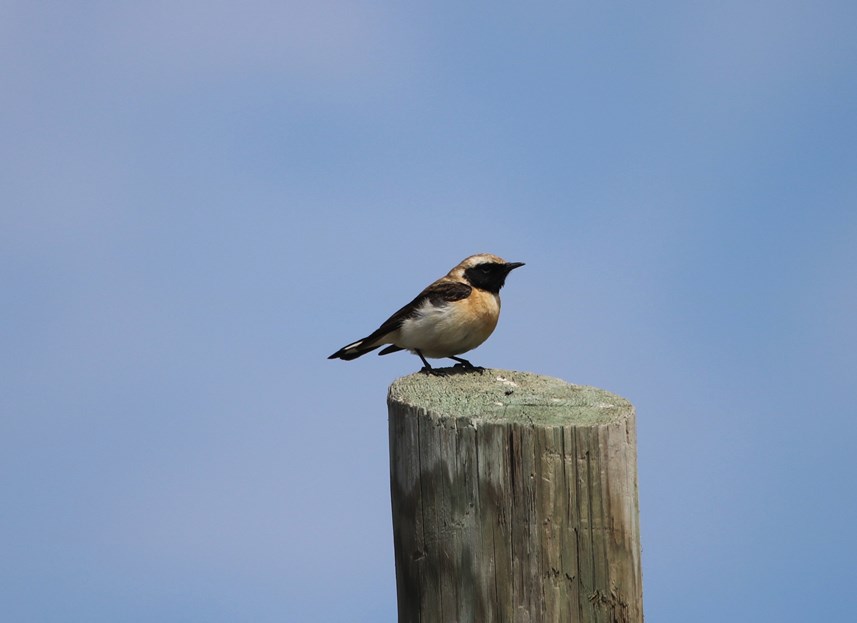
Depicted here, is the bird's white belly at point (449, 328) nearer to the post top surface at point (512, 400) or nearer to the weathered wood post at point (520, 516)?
the post top surface at point (512, 400)

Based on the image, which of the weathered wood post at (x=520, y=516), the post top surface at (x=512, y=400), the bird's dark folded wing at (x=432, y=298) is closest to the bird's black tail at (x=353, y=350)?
the bird's dark folded wing at (x=432, y=298)

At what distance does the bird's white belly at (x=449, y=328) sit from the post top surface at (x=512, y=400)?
71.9 inches

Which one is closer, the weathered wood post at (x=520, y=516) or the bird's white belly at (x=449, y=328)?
the weathered wood post at (x=520, y=516)

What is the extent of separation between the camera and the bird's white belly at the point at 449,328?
27.1ft

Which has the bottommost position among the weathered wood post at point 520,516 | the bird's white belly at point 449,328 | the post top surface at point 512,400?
the weathered wood post at point 520,516

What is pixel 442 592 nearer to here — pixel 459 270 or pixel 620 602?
pixel 620 602

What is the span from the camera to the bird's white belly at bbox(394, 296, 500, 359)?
27.1 feet

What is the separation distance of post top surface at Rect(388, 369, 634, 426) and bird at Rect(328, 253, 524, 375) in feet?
6.07

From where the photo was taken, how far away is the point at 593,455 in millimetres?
4922

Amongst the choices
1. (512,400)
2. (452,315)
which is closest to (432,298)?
(452,315)

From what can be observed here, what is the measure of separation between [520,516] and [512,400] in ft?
2.76

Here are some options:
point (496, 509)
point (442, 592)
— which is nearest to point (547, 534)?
point (496, 509)

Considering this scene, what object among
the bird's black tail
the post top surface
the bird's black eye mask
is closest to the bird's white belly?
the bird's black eye mask

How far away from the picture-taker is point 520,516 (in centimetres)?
478
